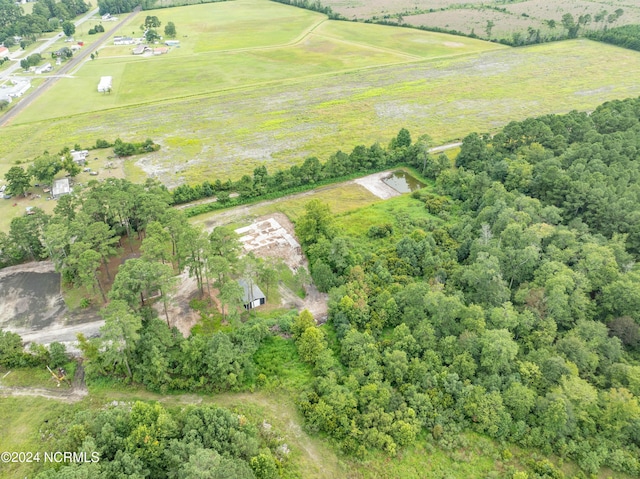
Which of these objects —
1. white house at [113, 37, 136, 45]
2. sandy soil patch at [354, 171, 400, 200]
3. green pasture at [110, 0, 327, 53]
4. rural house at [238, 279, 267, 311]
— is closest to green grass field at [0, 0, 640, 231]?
green pasture at [110, 0, 327, 53]

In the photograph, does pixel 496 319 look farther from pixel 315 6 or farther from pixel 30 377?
pixel 315 6

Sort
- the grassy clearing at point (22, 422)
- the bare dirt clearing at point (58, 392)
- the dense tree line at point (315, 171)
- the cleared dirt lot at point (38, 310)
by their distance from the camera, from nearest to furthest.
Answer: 1. the grassy clearing at point (22, 422)
2. the bare dirt clearing at point (58, 392)
3. the cleared dirt lot at point (38, 310)
4. the dense tree line at point (315, 171)

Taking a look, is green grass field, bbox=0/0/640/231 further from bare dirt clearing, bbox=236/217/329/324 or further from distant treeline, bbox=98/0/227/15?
distant treeline, bbox=98/0/227/15

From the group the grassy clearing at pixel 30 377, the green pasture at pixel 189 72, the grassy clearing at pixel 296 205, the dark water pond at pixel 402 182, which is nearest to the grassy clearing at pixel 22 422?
the grassy clearing at pixel 30 377

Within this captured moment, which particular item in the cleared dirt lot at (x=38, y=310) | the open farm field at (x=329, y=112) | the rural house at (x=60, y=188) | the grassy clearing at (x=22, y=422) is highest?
the open farm field at (x=329, y=112)

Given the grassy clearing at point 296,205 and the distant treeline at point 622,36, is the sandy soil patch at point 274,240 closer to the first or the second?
the grassy clearing at point 296,205

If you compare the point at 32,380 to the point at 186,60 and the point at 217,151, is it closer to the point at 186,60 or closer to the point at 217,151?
the point at 217,151

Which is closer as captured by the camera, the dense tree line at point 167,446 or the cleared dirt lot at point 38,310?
the dense tree line at point 167,446
